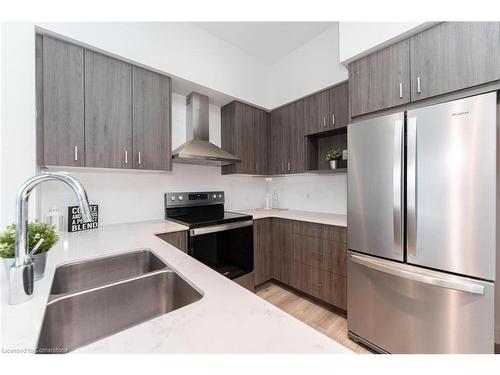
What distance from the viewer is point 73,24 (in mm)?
1478

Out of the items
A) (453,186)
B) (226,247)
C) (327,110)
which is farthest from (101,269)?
(327,110)

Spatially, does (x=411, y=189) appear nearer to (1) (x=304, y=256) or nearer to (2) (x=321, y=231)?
(2) (x=321, y=231)

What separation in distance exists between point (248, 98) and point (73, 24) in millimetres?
1696

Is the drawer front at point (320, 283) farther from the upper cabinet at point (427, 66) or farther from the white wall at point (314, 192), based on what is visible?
the upper cabinet at point (427, 66)

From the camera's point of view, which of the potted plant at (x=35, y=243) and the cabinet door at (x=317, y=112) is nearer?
the potted plant at (x=35, y=243)

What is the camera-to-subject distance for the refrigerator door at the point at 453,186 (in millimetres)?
1098

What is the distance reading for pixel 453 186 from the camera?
118 cm

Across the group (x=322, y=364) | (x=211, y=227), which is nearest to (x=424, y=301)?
(x=322, y=364)

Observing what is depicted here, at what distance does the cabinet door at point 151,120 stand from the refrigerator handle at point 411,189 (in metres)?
1.91

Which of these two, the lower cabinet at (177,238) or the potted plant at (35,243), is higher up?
the potted plant at (35,243)

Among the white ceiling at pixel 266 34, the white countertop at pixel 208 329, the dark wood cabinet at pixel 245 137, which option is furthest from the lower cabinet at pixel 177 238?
the white ceiling at pixel 266 34

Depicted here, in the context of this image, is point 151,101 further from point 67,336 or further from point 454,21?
point 454,21

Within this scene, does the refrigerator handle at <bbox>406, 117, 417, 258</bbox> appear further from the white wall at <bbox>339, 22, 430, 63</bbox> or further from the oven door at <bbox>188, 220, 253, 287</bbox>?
the oven door at <bbox>188, 220, 253, 287</bbox>

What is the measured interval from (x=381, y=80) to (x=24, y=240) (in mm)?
2131
